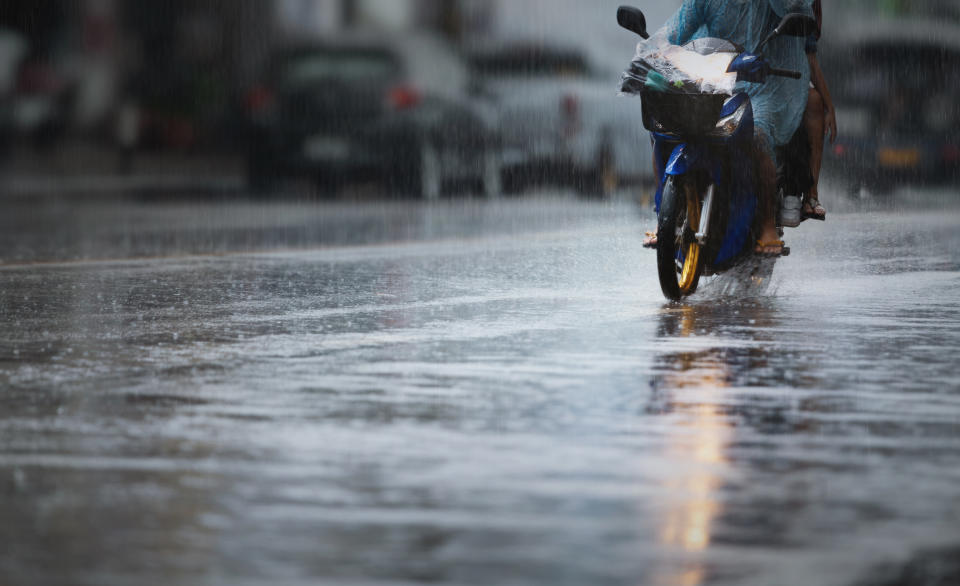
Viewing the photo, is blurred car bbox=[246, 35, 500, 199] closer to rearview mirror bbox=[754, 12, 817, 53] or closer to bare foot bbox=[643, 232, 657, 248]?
bare foot bbox=[643, 232, 657, 248]

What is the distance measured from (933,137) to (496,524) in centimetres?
2157

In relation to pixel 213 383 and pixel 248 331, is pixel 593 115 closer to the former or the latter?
pixel 248 331

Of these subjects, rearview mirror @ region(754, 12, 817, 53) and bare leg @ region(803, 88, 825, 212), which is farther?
bare leg @ region(803, 88, 825, 212)

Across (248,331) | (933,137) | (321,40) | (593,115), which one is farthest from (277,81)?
(248,331)

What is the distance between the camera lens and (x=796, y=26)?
11086mm

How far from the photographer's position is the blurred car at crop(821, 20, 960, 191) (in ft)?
83.8

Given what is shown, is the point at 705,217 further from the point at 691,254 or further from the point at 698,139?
the point at 698,139

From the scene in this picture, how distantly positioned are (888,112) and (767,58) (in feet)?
47.0

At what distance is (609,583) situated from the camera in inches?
197

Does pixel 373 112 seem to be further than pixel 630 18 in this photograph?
Yes

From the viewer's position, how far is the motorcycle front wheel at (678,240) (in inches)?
433

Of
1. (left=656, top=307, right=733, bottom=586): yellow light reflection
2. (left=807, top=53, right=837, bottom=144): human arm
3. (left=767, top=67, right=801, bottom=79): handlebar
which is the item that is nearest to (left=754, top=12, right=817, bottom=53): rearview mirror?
(left=767, top=67, right=801, bottom=79): handlebar

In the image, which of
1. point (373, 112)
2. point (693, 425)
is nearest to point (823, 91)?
point (693, 425)

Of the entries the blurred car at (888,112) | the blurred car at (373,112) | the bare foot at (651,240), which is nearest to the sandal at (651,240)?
the bare foot at (651,240)
